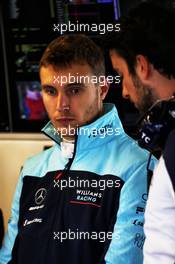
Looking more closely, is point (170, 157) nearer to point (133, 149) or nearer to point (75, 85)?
point (133, 149)

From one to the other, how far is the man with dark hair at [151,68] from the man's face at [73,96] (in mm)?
193

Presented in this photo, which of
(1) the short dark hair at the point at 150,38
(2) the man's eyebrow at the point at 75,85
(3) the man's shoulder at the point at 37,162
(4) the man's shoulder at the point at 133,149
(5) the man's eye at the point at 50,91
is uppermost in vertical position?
(1) the short dark hair at the point at 150,38

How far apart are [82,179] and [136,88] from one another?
14.0 inches

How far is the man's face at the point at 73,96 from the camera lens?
154cm

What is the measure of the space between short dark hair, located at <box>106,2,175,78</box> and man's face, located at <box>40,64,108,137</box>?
222mm

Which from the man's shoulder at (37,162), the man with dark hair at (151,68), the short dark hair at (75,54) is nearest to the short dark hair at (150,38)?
the man with dark hair at (151,68)

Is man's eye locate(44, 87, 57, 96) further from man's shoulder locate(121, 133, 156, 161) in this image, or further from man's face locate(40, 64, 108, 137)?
man's shoulder locate(121, 133, 156, 161)

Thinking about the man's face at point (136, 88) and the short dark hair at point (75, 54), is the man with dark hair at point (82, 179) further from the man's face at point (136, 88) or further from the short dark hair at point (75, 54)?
the man's face at point (136, 88)

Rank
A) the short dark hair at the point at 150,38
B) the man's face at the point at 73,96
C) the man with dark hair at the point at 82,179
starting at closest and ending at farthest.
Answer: the short dark hair at the point at 150,38 < the man with dark hair at the point at 82,179 < the man's face at the point at 73,96

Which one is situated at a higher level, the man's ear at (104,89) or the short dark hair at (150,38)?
the short dark hair at (150,38)

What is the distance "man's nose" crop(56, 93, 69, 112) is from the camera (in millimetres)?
1542

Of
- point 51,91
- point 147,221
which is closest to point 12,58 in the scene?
point 51,91

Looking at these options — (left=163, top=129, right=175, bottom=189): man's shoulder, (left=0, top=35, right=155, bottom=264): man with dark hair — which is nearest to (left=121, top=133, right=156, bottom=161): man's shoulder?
(left=0, top=35, right=155, bottom=264): man with dark hair

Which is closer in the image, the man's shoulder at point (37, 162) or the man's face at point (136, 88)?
the man's face at point (136, 88)
